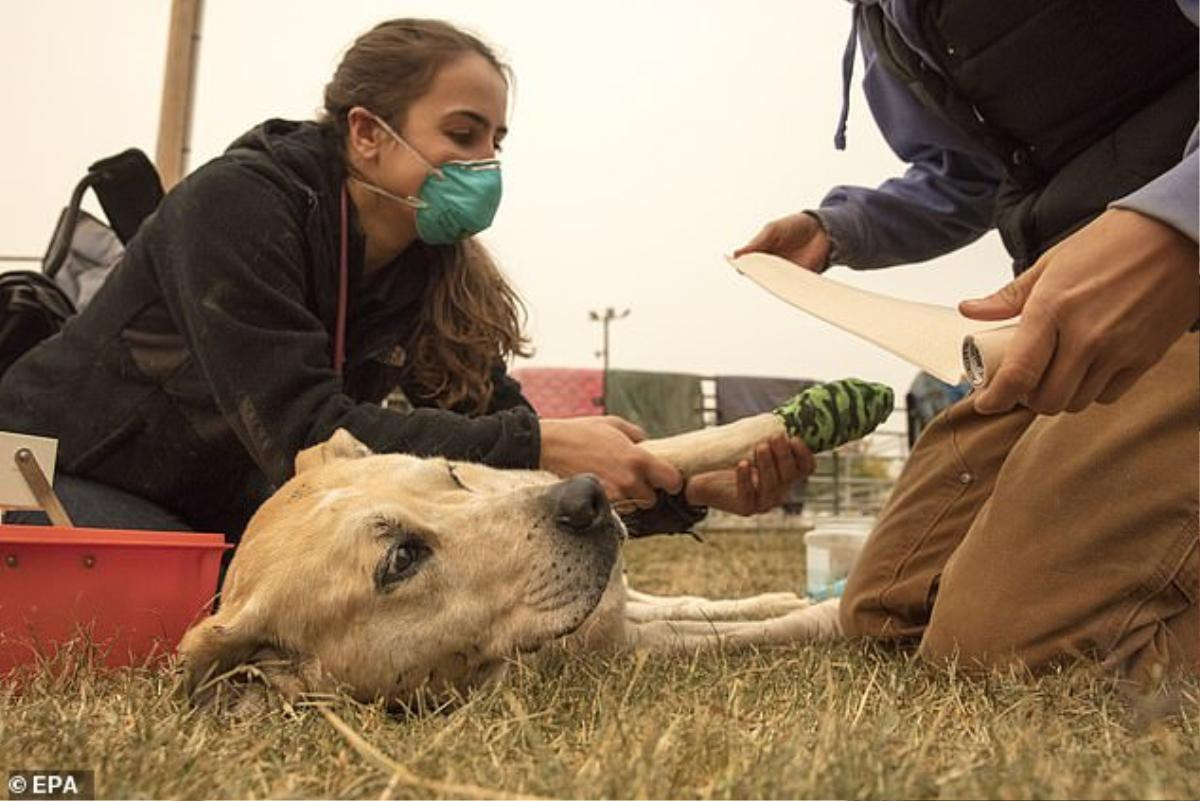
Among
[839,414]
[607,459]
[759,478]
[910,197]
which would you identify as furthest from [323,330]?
[910,197]

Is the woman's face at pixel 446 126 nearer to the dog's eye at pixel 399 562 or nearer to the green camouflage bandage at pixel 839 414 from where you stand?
the green camouflage bandage at pixel 839 414

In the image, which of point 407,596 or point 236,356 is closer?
point 407,596

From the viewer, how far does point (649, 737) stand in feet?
2.97

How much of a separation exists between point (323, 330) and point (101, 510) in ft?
1.93

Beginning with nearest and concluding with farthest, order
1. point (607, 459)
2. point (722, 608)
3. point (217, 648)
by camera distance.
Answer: point (217, 648)
point (607, 459)
point (722, 608)

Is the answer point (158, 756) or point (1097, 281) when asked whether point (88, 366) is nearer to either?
point (158, 756)

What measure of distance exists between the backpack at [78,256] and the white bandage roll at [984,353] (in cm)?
208

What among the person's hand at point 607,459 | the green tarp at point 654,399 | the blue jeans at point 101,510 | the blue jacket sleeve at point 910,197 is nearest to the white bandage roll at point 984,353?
the person's hand at point 607,459

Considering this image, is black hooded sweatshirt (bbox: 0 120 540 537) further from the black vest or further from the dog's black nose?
the black vest

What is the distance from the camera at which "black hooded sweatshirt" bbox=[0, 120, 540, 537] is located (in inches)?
74.4

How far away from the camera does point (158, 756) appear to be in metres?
0.95

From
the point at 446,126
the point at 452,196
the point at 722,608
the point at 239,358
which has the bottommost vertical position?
the point at 722,608

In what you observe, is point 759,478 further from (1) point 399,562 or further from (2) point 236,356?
(2) point 236,356

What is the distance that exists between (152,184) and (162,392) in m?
0.82
